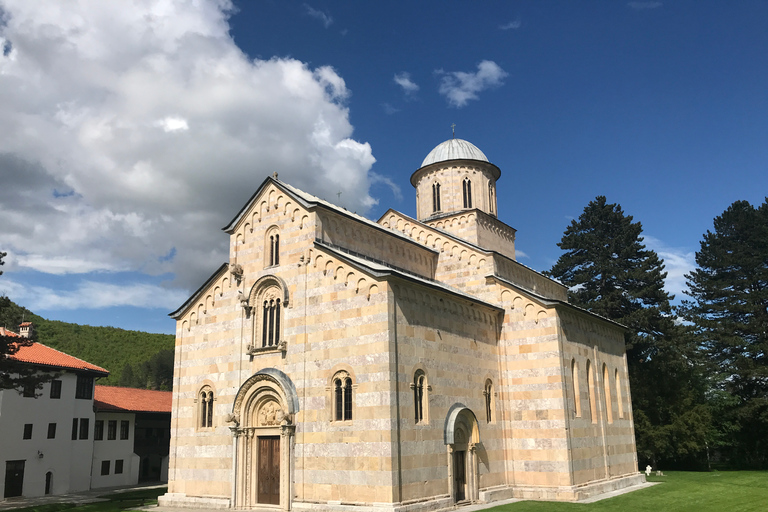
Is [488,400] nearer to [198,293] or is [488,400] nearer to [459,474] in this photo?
[459,474]

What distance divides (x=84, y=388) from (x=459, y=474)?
83.1 ft

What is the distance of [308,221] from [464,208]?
13.1 meters

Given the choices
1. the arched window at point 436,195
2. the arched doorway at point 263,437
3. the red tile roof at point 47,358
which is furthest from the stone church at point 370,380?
the red tile roof at point 47,358

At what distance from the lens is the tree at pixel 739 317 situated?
127ft

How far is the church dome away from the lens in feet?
111

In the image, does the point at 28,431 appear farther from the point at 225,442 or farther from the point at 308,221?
the point at 308,221

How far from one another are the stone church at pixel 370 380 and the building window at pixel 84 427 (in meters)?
14.9

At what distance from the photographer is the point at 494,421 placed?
2359 cm

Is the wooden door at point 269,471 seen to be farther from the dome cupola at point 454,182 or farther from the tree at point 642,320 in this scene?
the tree at point 642,320

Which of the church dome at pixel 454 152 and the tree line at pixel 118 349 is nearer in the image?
the church dome at pixel 454 152

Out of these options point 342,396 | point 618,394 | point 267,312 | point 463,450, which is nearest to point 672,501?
point 618,394

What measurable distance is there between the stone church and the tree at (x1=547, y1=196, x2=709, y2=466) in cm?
1068

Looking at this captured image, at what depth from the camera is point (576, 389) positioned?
24859 mm

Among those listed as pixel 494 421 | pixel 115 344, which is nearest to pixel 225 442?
pixel 494 421
